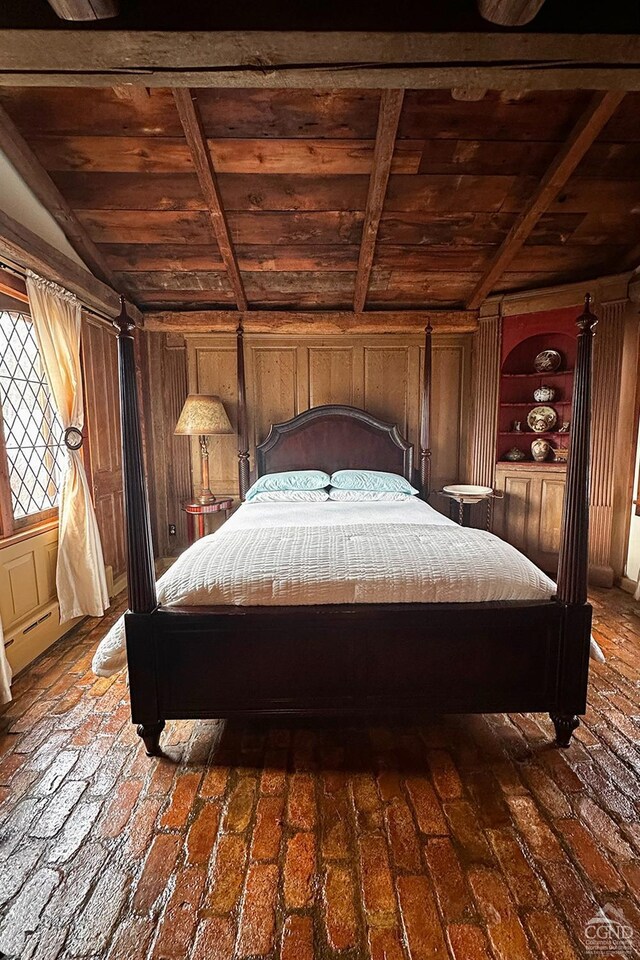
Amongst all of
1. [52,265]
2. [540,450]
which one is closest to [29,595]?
[52,265]

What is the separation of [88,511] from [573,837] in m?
3.05

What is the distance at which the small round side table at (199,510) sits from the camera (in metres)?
3.98

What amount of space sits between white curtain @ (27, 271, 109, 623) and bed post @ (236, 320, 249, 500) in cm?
137

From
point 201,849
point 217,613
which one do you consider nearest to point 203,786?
point 201,849

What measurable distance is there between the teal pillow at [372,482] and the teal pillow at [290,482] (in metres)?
0.13

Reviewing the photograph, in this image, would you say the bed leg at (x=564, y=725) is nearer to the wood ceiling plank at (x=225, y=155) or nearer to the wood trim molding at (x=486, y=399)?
the wood trim molding at (x=486, y=399)

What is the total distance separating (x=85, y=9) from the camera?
1342mm

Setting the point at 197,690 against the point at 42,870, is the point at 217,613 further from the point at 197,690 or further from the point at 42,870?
the point at 42,870

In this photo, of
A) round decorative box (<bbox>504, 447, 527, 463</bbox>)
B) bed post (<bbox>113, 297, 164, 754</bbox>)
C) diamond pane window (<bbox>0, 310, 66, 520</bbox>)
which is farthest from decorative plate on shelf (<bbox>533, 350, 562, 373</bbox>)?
diamond pane window (<bbox>0, 310, 66, 520</bbox>)

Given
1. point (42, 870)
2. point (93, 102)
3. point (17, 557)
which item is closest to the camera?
point (42, 870)

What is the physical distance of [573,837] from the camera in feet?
4.94

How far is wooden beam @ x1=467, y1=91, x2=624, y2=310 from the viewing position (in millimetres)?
2334

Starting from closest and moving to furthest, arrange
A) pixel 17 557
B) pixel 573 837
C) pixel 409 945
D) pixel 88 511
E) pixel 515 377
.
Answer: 1. pixel 409 945
2. pixel 573 837
3. pixel 17 557
4. pixel 88 511
5. pixel 515 377

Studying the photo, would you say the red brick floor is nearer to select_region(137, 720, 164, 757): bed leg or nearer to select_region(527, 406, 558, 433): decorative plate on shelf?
select_region(137, 720, 164, 757): bed leg
